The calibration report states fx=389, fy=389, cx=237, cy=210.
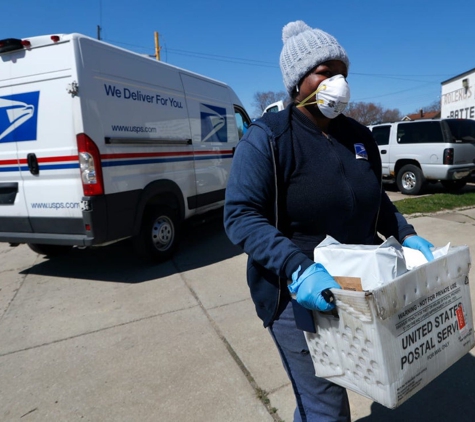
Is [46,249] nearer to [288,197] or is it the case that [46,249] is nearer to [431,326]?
[288,197]

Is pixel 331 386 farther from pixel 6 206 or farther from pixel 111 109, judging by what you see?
pixel 6 206

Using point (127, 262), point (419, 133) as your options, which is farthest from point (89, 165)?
point (419, 133)

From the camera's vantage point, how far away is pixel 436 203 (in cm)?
829

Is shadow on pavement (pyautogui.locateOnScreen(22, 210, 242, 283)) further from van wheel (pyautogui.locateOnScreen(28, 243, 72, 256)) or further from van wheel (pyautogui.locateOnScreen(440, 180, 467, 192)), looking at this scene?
van wheel (pyautogui.locateOnScreen(440, 180, 467, 192))

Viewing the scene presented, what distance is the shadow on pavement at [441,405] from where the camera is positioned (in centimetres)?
225

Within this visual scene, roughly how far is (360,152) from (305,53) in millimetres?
488

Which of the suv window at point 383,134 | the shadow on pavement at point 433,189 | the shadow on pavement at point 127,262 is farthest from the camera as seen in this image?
the suv window at point 383,134

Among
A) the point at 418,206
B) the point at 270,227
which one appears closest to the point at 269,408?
the point at 270,227

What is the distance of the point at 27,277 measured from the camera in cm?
498

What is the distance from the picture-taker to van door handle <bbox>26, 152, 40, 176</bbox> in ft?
14.1

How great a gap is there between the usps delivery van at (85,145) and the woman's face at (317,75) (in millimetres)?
3000

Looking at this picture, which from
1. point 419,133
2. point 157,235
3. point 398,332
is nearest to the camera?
point 398,332

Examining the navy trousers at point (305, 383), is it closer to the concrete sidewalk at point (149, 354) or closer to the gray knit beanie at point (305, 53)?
the concrete sidewalk at point (149, 354)

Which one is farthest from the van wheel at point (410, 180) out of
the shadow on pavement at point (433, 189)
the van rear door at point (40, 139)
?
the van rear door at point (40, 139)
